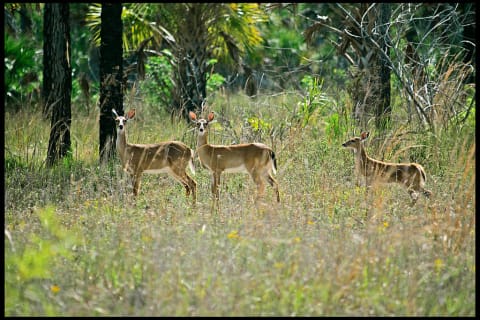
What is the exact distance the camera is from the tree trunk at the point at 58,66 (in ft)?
34.4

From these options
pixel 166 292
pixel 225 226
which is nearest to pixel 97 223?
pixel 225 226

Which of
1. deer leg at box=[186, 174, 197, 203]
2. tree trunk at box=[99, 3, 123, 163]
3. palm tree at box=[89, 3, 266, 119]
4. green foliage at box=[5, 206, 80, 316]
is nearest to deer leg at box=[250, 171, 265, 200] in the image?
deer leg at box=[186, 174, 197, 203]

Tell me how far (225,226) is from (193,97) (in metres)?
8.14

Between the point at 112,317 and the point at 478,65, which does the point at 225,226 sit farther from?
the point at 478,65

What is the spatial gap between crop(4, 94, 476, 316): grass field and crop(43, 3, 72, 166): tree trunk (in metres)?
2.22

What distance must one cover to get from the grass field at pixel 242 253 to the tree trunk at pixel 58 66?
7.27 feet

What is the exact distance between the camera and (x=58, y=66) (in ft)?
34.8

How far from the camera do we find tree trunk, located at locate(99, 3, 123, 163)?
412 inches

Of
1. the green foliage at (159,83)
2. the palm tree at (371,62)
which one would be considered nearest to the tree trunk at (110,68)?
the palm tree at (371,62)

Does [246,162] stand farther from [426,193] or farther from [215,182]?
[426,193]

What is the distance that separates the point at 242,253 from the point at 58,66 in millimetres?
5856

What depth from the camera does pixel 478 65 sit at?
9.66 meters

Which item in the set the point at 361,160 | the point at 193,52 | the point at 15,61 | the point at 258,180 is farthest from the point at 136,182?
the point at 15,61

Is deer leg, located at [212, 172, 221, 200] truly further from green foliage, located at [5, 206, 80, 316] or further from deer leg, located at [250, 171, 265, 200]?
green foliage, located at [5, 206, 80, 316]
